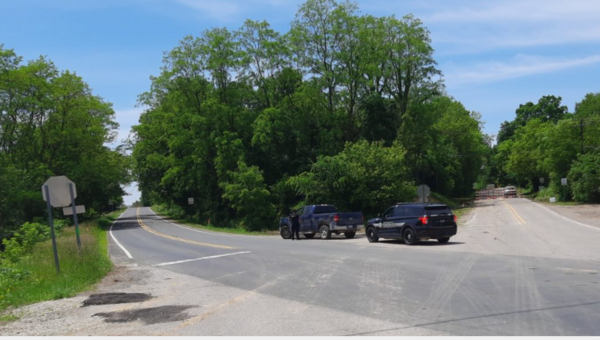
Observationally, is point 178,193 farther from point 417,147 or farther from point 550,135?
point 550,135

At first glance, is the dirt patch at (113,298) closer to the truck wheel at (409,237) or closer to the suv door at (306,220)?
the truck wheel at (409,237)

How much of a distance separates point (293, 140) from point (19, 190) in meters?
26.1

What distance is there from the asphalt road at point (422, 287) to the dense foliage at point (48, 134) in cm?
3828

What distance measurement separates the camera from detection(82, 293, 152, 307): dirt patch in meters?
10.8

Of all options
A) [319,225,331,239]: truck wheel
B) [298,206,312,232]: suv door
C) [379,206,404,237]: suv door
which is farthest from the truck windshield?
[379,206,404,237]: suv door

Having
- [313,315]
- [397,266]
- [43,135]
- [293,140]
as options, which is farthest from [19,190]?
[313,315]

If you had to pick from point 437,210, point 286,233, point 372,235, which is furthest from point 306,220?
point 437,210

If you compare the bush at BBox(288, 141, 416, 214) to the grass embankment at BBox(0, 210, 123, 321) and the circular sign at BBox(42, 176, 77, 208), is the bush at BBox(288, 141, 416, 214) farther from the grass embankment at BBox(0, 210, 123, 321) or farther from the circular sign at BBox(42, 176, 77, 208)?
the circular sign at BBox(42, 176, 77, 208)

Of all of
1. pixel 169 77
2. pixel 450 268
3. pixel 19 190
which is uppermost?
pixel 169 77

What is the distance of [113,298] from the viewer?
1138cm

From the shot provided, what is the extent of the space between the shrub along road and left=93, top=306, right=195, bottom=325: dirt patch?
0.02 m

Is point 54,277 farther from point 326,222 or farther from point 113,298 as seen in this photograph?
point 326,222

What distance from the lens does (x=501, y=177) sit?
4902 inches

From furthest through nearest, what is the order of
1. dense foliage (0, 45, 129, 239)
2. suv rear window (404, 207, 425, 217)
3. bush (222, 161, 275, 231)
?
1. dense foliage (0, 45, 129, 239)
2. bush (222, 161, 275, 231)
3. suv rear window (404, 207, 425, 217)
